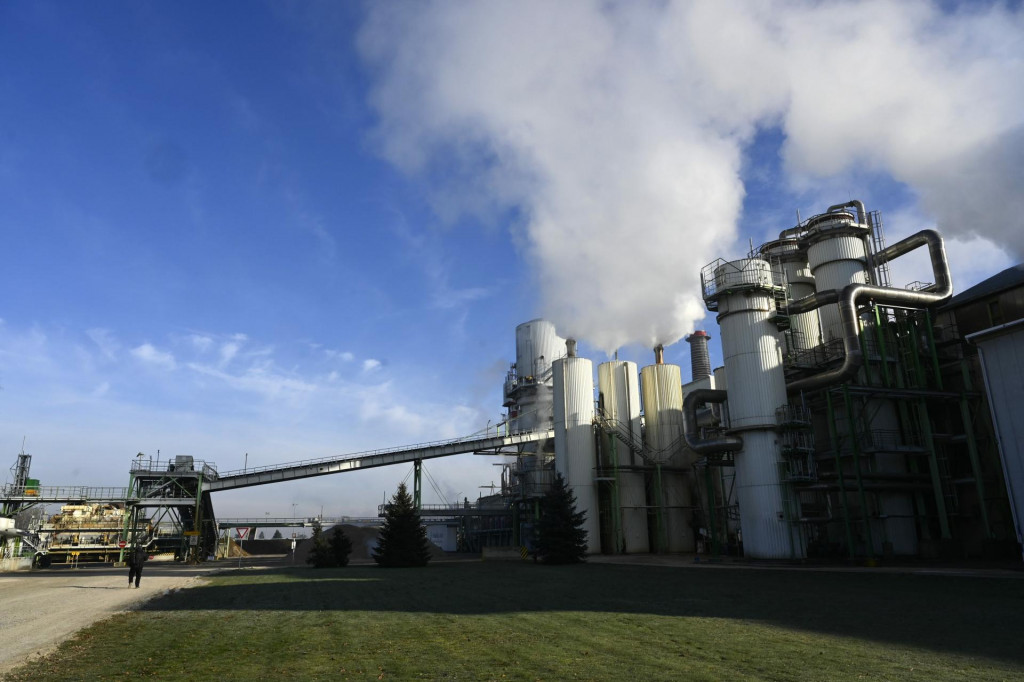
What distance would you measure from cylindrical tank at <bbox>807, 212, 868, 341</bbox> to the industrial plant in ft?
0.29

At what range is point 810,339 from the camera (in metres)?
45.3

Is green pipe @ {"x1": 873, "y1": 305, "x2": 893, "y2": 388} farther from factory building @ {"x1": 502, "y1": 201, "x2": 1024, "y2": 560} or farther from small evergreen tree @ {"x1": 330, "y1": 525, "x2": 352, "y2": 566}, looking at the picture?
small evergreen tree @ {"x1": 330, "y1": 525, "x2": 352, "y2": 566}

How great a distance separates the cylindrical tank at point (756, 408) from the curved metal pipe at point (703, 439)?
2.18 ft

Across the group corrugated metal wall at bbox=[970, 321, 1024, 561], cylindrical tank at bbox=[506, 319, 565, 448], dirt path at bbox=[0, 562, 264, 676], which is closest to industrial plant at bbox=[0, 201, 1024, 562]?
corrugated metal wall at bbox=[970, 321, 1024, 561]

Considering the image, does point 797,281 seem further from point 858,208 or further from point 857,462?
point 857,462

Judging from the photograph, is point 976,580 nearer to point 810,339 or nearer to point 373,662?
point 373,662

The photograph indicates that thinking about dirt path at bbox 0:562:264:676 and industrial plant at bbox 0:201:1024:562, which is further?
industrial plant at bbox 0:201:1024:562

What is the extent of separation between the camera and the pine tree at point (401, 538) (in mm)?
38250

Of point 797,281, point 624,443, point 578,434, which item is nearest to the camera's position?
point 797,281

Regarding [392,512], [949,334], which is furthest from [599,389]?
[949,334]

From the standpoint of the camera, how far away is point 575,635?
1177cm

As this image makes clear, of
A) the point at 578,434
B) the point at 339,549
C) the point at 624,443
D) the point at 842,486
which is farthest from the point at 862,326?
the point at 339,549

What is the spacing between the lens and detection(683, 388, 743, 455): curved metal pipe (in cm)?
3725

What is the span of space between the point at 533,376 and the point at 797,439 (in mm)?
28988
